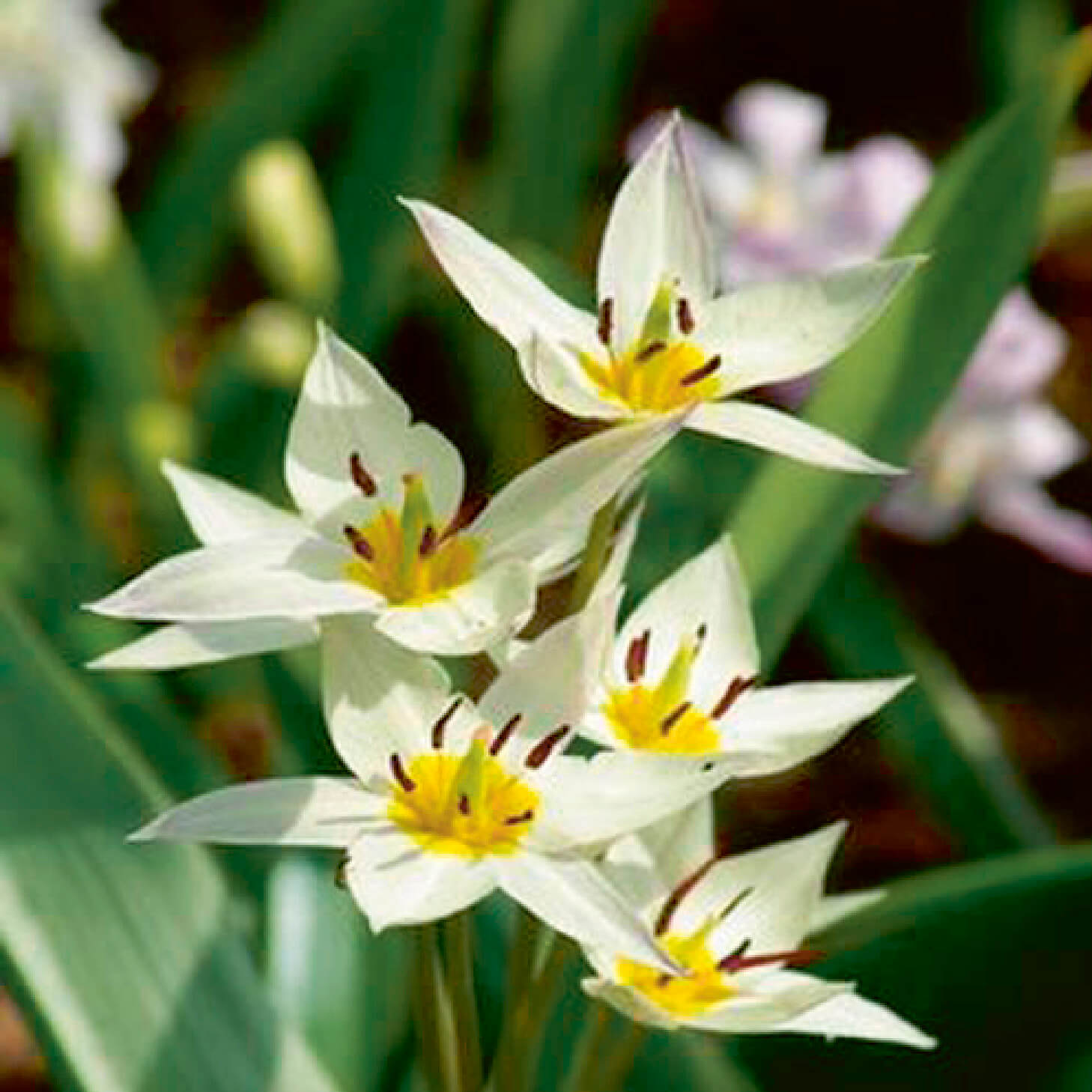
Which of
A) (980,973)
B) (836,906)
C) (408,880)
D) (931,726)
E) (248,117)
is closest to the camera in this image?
(408,880)

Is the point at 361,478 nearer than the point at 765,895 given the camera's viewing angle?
Yes

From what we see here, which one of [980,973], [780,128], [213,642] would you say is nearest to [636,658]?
[213,642]

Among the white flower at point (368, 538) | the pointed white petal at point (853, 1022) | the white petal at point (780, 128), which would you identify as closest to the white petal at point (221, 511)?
the white flower at point (368, 538)

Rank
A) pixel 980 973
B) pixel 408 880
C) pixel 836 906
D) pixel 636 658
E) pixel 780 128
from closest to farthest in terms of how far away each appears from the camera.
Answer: pixel 408 880 → pixel 636 658 → pixel 836 906 → pixel 980 973 → pixel 780 128

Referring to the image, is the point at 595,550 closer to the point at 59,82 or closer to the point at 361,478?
the point at 361,478

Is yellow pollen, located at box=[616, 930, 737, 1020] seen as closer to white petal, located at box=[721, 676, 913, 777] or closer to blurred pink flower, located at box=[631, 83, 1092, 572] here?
white petal, located at box=[721, 676, 913, 777]

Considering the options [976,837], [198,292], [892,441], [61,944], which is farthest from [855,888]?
[61,944]

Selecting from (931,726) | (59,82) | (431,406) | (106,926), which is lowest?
(931,726)

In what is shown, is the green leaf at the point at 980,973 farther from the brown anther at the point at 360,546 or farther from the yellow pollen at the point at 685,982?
the brown anther at the point at 360,546
